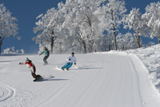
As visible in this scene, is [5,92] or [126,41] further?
[126,41]

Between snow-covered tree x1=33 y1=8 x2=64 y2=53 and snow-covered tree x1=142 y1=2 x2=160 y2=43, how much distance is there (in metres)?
20.1

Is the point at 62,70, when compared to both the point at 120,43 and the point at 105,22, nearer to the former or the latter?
the point at 105,22

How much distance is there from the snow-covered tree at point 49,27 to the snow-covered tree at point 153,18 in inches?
790

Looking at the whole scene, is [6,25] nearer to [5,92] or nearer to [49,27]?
[49,27]

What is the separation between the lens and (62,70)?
13.3 metres

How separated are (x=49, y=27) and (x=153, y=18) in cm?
2361

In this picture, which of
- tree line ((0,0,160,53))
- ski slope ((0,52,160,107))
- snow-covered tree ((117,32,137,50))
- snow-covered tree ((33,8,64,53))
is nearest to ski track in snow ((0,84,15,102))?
ski slope ((0,52,160,107))

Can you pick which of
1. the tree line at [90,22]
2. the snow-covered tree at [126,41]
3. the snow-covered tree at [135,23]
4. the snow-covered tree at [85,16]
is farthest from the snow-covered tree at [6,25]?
the snow-covered tree at [126,41]

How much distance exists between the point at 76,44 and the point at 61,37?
8779 millimetres

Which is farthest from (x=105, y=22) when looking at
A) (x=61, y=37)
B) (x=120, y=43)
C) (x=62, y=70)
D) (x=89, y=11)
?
(x=120, y=43)

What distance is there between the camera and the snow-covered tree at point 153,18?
35556 millimetres

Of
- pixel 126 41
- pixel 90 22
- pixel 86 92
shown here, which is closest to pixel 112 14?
pixel 90 22

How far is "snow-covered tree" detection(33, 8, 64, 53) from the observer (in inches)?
1609

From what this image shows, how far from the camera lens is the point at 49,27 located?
136 ft
